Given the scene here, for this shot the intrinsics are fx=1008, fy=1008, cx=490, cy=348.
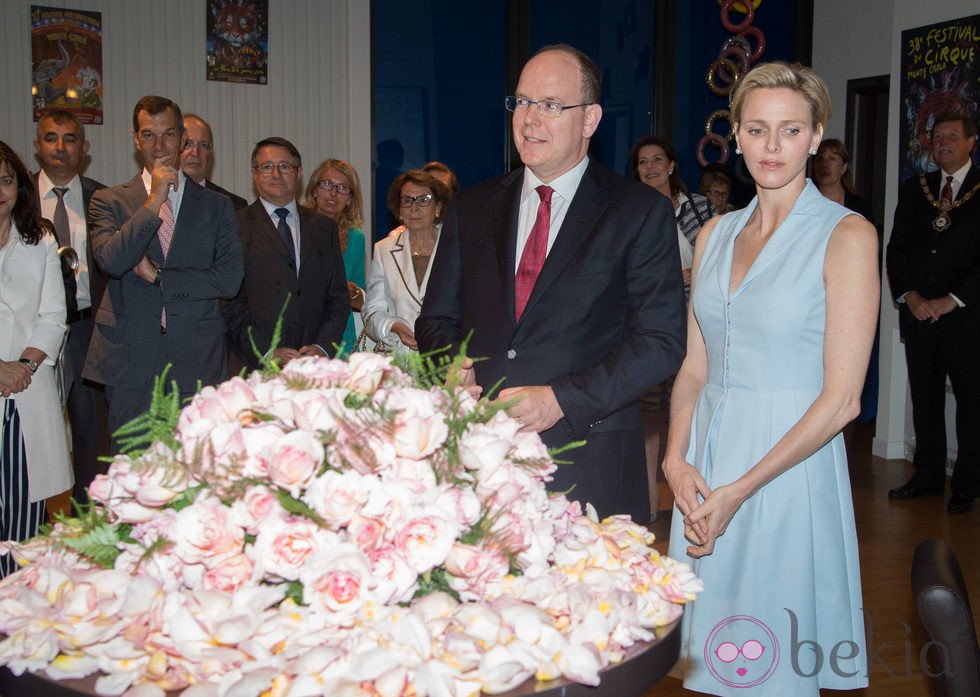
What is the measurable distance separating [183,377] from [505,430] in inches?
109

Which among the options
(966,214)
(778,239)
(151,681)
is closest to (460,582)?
(151,681)

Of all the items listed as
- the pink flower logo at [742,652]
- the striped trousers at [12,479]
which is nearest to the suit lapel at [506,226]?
the pink flower logo at [742,652]

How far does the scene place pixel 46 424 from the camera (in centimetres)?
371

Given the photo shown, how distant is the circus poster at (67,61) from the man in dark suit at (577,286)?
549 centimetres

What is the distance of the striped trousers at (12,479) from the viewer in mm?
3629

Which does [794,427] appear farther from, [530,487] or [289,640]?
[289,640]

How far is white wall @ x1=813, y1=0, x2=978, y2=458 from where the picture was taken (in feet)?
21.1

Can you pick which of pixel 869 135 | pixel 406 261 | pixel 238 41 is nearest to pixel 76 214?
pixel 406 261

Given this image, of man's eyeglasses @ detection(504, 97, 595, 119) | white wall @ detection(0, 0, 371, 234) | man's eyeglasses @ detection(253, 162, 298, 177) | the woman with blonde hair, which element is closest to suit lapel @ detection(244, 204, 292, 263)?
man's eyeglasses @ detection(253, 162, 298, 177)

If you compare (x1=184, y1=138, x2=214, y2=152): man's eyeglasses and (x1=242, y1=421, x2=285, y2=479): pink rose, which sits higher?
(x1=184, y1=138, x2=214, y2=152): man's eyeglasses

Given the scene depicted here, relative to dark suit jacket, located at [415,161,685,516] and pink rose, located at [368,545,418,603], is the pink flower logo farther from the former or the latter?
pink rose, located at [368,545,418,603]

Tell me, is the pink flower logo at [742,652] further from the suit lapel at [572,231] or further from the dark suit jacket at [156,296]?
the dark suit jacket at [156,296]

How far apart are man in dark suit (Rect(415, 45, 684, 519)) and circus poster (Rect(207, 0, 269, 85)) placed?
5.48 m

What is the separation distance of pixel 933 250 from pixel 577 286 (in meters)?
4.11
